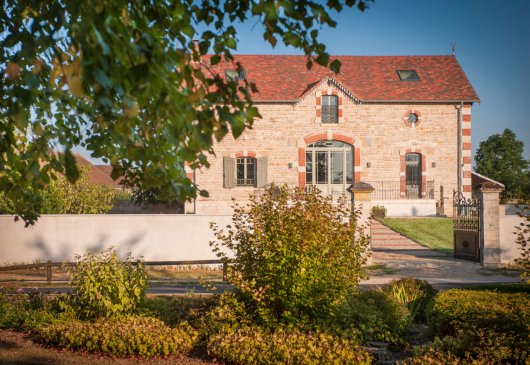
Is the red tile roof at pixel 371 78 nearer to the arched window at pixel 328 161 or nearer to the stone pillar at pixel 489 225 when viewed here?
the arched window at pixel 328 161

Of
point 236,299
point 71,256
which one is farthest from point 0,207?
point 236,299

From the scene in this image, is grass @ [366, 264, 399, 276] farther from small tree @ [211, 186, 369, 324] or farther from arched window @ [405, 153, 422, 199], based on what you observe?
arched window @ [405, 153, 422, 199]

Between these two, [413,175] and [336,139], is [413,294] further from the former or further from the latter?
[413,175]

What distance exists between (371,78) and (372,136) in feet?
11.5

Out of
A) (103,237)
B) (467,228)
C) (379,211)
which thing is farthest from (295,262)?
(379,211)

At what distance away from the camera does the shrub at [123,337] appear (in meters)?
7.82

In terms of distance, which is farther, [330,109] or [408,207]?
[330,109]

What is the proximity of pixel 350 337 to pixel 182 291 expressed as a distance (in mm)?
6010

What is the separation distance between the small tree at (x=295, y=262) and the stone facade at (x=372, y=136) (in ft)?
68.5

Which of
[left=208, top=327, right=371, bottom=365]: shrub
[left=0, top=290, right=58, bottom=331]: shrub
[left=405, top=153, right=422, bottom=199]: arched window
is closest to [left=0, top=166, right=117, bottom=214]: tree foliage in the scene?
[left=0, top=290, right=58, bottom=331]: shrub

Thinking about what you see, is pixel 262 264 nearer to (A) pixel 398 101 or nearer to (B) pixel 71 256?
(B) pixel 71 256

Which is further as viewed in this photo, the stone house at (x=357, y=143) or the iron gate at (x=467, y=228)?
the stone house at (x=357, y=143)

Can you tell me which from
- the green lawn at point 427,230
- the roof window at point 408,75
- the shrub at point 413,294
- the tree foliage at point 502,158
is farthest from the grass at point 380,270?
the tree foliage at point 502,158

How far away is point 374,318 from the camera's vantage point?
8680 millimetres
